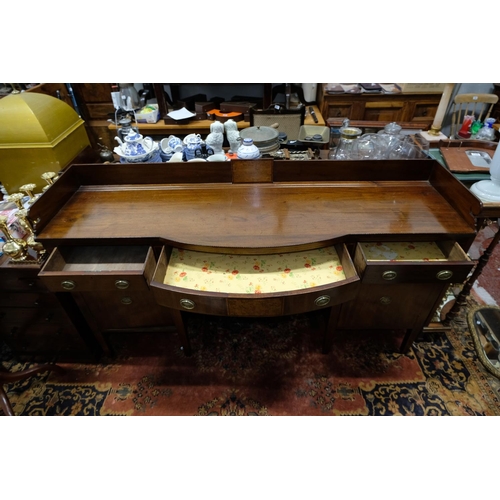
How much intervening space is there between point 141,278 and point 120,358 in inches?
31.0

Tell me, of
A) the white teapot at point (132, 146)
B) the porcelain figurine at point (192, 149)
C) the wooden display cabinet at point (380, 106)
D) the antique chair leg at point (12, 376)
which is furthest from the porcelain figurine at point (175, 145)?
the wooden display cabinet at point (380, 106)

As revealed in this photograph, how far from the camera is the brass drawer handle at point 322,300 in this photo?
108 centimetres

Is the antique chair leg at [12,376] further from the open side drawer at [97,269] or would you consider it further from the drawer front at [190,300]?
the drawer front at [190,300]

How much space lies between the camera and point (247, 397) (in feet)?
4.87

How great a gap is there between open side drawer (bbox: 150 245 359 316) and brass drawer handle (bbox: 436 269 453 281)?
32cm

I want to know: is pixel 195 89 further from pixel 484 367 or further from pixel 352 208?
pixel 484 367

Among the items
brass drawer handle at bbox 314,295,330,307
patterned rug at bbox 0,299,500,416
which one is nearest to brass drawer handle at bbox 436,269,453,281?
brass drawer handle at bbox 314,295,330,307

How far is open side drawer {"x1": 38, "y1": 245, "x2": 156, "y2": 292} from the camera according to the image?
112cm

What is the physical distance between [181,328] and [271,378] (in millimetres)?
528

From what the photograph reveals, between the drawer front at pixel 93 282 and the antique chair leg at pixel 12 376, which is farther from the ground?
the drawer front at pixel 93 282

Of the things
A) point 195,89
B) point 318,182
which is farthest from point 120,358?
point 195,89

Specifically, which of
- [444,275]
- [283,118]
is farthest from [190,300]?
[283,118]

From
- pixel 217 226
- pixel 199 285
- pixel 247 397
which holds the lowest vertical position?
pixel 247 397

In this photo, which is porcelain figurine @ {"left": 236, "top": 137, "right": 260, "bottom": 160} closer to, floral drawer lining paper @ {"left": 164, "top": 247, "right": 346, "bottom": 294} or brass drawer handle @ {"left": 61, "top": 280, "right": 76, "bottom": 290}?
floral drawer lining paper @ {"left": 164, "top": 247, "right": 346, "bottom": 294}
